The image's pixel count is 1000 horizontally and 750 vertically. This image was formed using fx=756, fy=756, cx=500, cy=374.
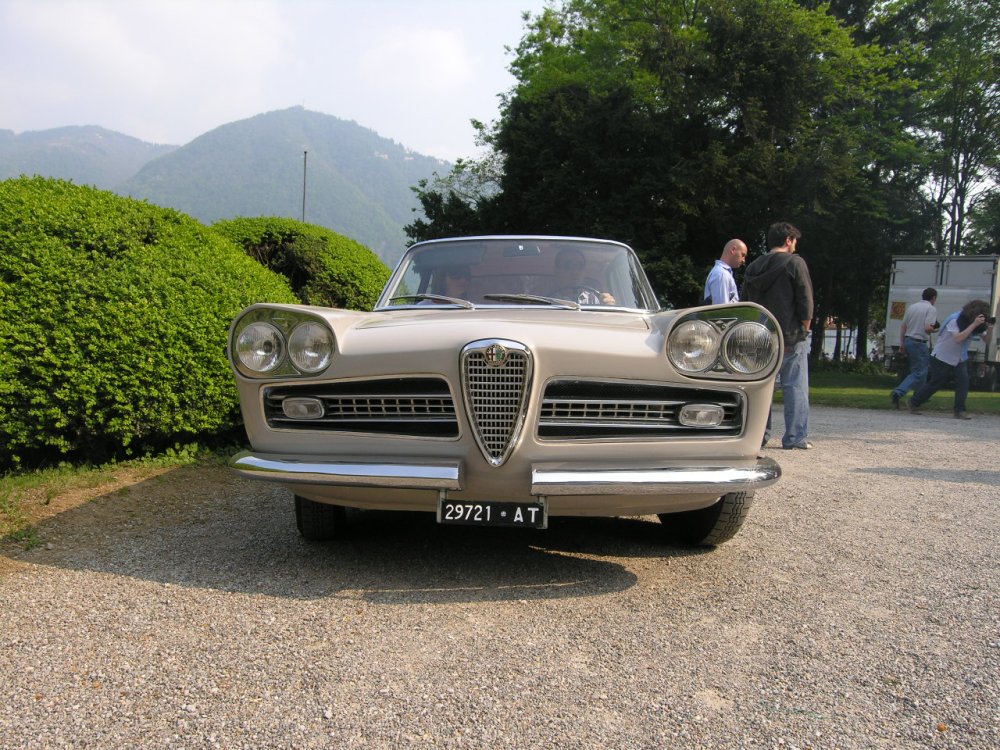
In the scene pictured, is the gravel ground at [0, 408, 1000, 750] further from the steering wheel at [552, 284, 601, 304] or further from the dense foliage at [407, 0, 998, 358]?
the dense foliage at [407, 0, 998, 358]

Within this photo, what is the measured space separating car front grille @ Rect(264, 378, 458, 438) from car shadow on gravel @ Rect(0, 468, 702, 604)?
636 mm

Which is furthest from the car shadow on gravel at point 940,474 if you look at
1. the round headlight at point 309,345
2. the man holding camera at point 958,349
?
the round headlight at point 309,345

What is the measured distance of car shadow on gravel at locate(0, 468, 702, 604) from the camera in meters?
3.05

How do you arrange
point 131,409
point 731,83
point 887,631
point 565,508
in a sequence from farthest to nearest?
1. point 731,83
2. point 131,409
3. point 565,508
4. point 887,631

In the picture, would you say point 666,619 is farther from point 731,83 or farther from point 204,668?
point 731,83

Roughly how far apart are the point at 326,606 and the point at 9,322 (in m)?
2.66

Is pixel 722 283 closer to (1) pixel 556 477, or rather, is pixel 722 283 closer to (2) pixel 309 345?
(1) pixel 556 477

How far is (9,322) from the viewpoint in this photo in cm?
412

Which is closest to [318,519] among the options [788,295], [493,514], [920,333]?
[493,514]

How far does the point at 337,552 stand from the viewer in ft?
11.5

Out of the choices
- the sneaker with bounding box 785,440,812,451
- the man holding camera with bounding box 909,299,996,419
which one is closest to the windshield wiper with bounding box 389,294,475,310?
the sneaker with bounding box 785,440,812,451

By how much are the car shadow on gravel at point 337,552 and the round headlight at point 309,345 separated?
0.90 meters

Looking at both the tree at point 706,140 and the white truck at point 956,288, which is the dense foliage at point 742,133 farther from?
the white truck at point 956,288

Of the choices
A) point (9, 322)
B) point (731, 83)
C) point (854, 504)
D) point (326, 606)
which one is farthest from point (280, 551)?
point (731, 83)
